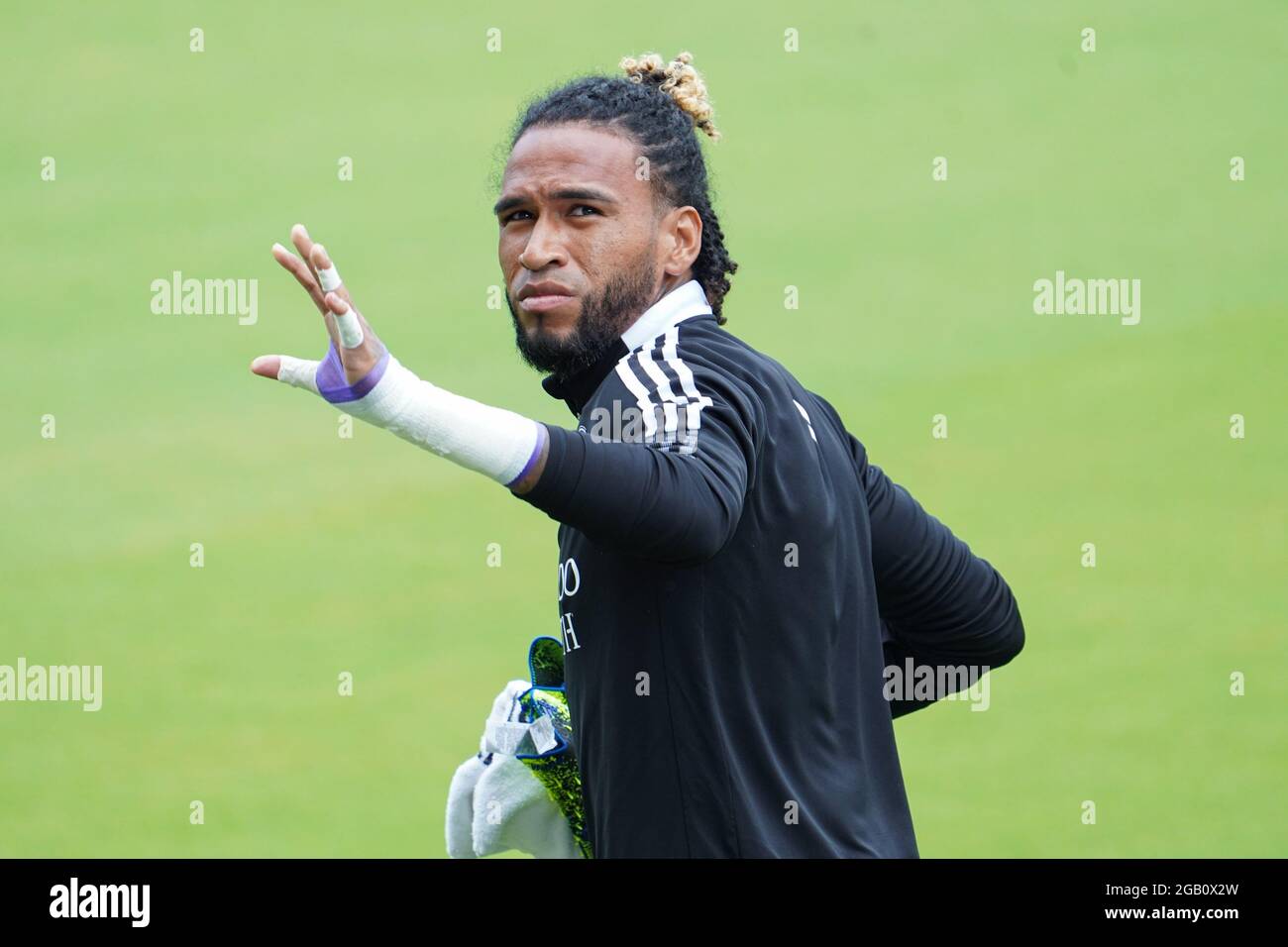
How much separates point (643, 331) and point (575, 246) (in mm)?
187

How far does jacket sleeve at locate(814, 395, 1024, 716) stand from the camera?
11.0 ft

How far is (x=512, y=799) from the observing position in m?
3.45

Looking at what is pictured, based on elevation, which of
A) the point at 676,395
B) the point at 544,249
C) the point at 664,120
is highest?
the point at 664,120

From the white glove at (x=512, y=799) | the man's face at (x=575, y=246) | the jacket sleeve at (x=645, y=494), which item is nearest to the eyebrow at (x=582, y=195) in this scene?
the man's face at (x=575, y=246)

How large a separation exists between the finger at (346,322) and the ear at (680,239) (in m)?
0.83

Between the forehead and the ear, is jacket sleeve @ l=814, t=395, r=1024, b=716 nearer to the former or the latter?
the ear

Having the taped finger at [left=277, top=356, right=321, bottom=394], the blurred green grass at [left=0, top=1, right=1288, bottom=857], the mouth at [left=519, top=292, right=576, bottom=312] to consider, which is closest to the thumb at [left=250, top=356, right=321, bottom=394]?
the taped finger at [left=277, top=356, right=321, bottom=394]

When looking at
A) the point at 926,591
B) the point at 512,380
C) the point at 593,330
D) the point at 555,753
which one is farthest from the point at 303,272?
the point at 512,380

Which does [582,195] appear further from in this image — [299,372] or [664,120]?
[299,372]

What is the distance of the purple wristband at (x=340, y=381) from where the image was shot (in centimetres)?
258

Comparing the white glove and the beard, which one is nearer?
the beard

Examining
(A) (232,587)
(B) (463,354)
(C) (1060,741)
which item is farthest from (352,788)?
(B) (463,354)

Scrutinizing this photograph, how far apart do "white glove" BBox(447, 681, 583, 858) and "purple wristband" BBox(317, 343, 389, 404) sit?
37.6 inches

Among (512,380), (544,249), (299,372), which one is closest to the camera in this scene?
(299,372)
